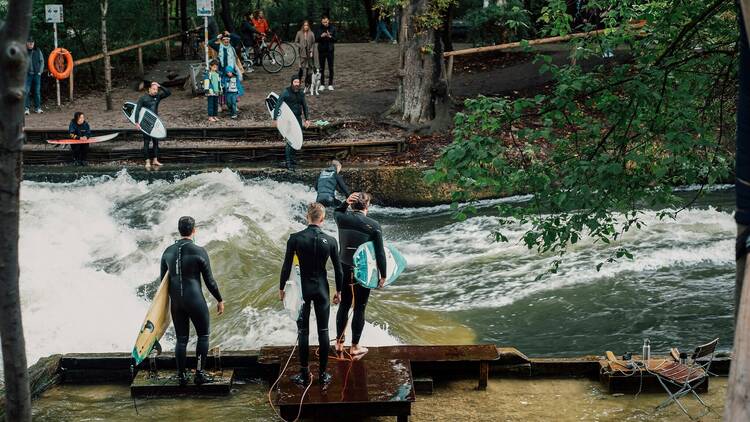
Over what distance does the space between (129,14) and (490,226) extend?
1530cm

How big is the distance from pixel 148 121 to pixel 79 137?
6.40 feet

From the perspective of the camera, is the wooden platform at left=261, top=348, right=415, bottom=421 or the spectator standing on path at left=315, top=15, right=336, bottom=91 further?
the spectator standing on path at left=315, top=15, right=336, bottom=91

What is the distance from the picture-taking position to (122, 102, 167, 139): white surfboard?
65.4 ft

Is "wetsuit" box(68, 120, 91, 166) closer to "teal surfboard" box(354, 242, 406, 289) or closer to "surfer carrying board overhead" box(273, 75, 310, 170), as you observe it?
"surfer carrying board overhead" box(273, 75, 310, 170)

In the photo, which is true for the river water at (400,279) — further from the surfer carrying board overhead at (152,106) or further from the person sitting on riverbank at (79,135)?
the person sitting on riverbank at (79,135)

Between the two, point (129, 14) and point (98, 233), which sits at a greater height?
point (129, 14)

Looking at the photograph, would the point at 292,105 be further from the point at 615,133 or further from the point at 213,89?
the point at 615,133

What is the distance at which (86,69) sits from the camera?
29.9 metres

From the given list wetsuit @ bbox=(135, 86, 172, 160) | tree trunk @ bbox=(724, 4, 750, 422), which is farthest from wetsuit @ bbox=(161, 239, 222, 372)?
wetsuit @ bbox=(135, 86, 172, 160)

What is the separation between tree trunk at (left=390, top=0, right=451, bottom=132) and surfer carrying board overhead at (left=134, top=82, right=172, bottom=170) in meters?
5.48

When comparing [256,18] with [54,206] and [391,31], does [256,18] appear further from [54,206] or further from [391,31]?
[54,206]

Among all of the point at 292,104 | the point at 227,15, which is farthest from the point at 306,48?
the point at 227,15

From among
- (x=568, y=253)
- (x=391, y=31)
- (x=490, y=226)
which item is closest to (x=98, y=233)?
(x=490, y=226)

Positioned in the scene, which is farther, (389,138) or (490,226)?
(389,138)
